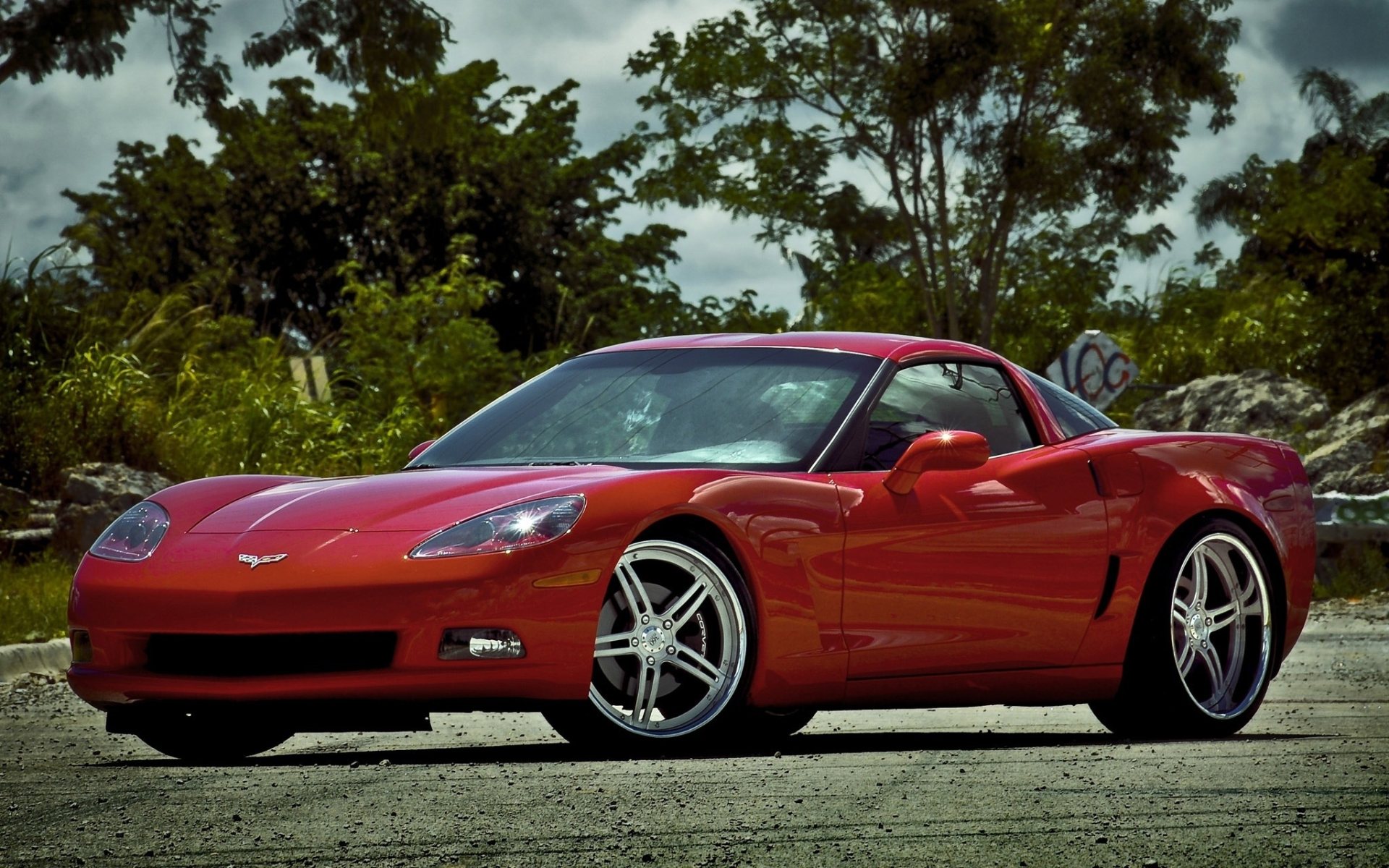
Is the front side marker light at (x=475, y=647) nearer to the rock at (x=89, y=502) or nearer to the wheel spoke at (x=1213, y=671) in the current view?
the wheel spoke at (x=1213, y=671)

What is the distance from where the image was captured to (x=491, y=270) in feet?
141

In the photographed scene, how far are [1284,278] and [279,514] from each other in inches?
1158

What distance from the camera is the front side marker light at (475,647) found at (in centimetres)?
517

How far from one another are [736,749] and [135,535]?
1.84 m

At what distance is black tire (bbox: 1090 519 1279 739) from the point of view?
6.82 metres

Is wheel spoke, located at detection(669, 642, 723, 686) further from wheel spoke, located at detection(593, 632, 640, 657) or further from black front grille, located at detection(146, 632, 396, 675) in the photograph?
black front grille, located at detection(146, 632, 396, 675)

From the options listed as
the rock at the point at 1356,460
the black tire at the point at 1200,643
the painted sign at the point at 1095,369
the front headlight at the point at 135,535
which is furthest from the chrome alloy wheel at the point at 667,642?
the painted sign at the point at 1095,369

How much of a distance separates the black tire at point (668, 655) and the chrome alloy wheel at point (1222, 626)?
6.77 feet

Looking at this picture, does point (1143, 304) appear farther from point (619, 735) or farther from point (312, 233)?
point (619, 735)

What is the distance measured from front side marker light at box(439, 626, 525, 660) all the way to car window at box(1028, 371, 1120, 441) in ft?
8.45

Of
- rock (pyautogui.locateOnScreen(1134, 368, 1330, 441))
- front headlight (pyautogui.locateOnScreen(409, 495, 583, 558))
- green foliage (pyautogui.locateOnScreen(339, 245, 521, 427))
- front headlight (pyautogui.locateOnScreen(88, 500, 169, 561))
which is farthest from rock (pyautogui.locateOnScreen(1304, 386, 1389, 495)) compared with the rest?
front headlight (pyautogui.locateOnScreen(88, 500, 169, 561))

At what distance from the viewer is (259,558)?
17.6 feet

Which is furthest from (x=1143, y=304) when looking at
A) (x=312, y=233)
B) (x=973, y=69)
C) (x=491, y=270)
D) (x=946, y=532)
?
(x=946, y=532)

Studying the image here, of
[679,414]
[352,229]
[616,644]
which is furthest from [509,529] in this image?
[352,229]
